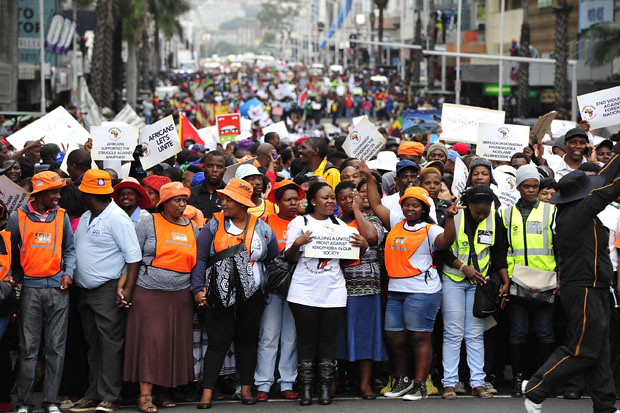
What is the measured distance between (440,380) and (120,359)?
8.98 feet

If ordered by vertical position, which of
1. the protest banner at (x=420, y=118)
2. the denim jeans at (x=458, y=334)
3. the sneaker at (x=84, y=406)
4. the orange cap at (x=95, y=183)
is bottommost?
the sneaker at (x=84, y=406)

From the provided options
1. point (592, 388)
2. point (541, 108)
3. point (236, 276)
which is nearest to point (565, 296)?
point (592, 388)

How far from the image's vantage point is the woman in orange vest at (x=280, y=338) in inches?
325

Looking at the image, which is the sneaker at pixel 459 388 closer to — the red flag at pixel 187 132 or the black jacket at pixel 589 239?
the black jacket at pixel 589 239

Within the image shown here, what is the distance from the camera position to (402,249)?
816 centimetres

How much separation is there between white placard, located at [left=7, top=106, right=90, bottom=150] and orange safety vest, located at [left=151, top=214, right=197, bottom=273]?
572 centimetres

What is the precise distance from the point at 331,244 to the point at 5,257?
244cm

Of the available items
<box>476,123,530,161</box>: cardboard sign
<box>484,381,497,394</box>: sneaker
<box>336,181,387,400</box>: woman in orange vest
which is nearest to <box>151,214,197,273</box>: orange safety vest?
<box>336,181,387,400</box>: woman in orange vest

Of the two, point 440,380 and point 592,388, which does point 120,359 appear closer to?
point 440,380

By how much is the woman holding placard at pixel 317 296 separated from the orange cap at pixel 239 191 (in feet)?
1.32

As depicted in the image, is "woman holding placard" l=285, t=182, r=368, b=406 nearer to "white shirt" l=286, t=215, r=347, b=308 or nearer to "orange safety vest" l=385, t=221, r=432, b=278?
"white shirt" l=286, t=215, r=347, b=308

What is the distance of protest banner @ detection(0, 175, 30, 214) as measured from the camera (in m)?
8.88

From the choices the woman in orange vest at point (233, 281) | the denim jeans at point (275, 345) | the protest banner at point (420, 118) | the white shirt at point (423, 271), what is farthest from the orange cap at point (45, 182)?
the protest banner at point (420, 118)

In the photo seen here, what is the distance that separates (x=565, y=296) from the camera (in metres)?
7.25
